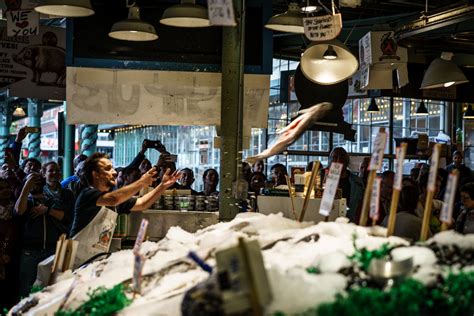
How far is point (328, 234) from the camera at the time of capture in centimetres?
326

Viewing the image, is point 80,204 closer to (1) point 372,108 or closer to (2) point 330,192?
(2) point 330,192

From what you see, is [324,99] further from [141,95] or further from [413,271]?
[413,271]

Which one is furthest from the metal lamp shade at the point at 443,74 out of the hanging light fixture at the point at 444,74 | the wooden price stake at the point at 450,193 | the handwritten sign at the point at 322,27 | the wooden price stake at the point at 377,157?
the wooden price stake at the point at 450,193

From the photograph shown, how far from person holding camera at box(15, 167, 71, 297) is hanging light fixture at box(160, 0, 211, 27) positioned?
2134mm

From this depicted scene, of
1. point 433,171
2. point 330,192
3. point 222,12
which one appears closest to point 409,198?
point 222,12

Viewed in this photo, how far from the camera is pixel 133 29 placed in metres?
6.18

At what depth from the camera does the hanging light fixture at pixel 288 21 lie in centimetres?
611

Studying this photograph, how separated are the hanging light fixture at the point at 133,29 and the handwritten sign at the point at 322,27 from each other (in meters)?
1.26

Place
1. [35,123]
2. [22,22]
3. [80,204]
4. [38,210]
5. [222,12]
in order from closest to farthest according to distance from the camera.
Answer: [222,12]
[80,204]
[38,210]
[22,22]
[35,123]

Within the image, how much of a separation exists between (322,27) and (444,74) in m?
3.06

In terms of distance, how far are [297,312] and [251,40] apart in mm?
5154

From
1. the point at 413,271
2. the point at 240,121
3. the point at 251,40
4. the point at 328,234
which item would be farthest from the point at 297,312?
the point at 251,40

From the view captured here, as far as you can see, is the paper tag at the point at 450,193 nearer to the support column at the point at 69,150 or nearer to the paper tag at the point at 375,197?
the paper tag at the point at 375,197

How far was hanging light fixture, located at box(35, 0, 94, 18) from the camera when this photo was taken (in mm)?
5652
